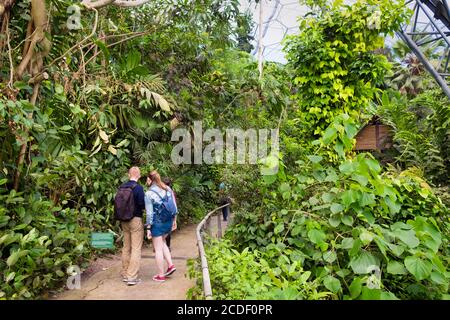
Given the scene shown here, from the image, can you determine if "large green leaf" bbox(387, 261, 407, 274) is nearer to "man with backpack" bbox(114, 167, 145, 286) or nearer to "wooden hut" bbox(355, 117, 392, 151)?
"man with backpack" bbox(114, 167, 145, 286)

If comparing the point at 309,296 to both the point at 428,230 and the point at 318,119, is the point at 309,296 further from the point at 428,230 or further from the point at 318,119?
the point at 318,119

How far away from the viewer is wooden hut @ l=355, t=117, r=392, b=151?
29.8ft

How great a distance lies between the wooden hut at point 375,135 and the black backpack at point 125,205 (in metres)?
6.15

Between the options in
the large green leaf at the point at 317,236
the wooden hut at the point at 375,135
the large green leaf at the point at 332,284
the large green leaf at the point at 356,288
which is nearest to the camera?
the large green leaf at the point at 356,288

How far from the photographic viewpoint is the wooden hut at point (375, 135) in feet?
29.8

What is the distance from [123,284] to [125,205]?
1.02 m

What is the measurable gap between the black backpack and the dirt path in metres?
0.86

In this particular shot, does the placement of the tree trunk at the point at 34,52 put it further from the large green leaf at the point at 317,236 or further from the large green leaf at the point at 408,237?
the large green leaf at the point at 408,237

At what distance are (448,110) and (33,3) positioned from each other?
8131mm

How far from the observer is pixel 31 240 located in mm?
4047

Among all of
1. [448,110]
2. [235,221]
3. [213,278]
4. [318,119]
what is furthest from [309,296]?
[448,110]

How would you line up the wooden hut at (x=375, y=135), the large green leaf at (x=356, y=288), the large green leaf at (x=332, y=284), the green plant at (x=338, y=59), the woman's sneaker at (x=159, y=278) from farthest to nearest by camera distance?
the wooden hut at (x=375, y=135)
the green plant at (x=338, y=59)
the woman's sneaker at (x=159, y=278)
the large green leaf at (x=332, y=284)
the large green leaf at (x=356, y=288)

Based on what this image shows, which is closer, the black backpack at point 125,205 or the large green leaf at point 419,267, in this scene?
the large green leaf at point 419,267

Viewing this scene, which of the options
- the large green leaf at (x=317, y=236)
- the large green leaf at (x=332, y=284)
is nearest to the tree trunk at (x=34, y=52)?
the large green leaf at (x=317, y=236)
